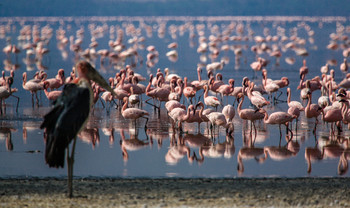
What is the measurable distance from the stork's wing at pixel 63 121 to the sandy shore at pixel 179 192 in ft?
1.71

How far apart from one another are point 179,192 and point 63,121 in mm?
1477

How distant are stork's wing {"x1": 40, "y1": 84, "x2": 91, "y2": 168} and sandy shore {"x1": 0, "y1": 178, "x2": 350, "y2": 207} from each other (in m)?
0.52

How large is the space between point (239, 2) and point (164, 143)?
382 feet

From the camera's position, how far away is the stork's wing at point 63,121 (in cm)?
565

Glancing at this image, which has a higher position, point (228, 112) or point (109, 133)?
point (228, 112)

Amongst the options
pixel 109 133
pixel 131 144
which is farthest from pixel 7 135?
pixel 131 144

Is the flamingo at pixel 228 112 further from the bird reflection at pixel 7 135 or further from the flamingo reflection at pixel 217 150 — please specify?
the bird reflection at pixel 7 135

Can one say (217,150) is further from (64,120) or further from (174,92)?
(174,92)

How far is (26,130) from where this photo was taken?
1020 centimetres

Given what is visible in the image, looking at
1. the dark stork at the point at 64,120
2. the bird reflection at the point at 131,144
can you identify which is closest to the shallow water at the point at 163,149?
the bird reflection at the point at 131,144

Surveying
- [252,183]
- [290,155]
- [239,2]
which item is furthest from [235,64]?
[239,2]

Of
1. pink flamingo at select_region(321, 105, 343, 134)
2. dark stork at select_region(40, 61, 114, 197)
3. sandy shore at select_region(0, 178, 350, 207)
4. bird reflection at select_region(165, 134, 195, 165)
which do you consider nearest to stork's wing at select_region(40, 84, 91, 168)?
dark stork at select_region(40, 61, 114, 197)

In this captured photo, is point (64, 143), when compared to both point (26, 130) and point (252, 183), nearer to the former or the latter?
point (252, 183)

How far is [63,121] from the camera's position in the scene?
5.64 m
